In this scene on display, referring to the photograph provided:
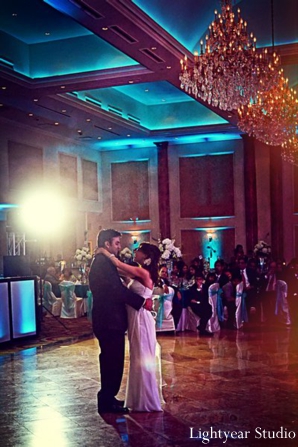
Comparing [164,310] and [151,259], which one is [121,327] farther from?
[164,310]

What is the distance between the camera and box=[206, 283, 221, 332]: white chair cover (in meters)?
10.7

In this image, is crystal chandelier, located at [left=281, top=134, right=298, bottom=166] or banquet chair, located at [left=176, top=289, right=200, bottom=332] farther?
crystal chandelier, located at [left=281, top=134, right=298, bottom=166]

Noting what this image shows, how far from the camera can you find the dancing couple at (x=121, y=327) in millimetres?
5641

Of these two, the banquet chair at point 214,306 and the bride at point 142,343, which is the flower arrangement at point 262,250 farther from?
the bride at point 142,343

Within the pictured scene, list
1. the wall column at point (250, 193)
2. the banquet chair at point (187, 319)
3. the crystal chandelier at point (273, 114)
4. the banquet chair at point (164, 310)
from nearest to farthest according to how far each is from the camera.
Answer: the crystal chandelier at point (273, 114), the banquet chair at point (164, 310), the banquet chair at point (187, 319), the wall column at point (250, 193)

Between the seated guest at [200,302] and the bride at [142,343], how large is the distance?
4.78 metres

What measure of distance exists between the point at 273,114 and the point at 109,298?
572 cm

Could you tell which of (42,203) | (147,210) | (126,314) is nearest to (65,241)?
(42,203)

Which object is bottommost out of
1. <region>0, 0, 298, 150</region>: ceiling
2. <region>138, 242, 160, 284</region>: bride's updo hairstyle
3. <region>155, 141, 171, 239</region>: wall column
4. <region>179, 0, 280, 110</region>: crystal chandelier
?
<region>138, 242, 160, 284</region>: bride's updo hairstyle

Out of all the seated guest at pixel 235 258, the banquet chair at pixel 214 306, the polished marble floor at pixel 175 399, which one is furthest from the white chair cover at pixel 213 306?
the polished marble floor at pixel 175 399

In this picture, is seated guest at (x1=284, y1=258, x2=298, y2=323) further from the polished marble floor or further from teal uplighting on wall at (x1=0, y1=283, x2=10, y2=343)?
teal uplighting on wall at (x1=0, y1=283, x2=10, y2=343)

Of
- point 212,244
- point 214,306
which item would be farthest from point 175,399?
point 212,244

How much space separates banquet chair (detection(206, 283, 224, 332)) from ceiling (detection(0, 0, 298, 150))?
4.08 m

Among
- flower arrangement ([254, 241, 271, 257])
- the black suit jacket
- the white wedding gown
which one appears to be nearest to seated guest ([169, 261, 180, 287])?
flower arrangement ([254, 241, 271, 257])
